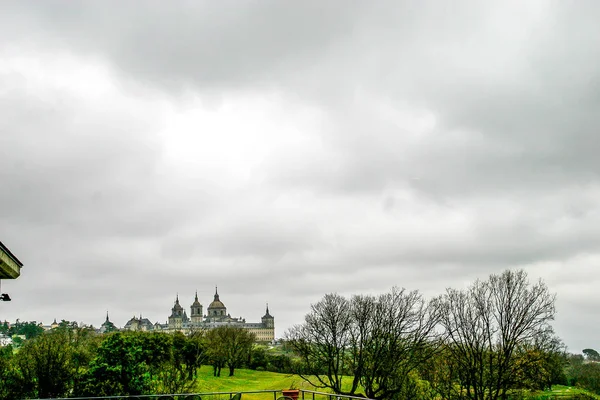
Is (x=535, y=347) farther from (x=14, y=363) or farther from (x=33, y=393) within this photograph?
(x=14, y=363)

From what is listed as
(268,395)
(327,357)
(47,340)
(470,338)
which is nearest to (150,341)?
(47,340)

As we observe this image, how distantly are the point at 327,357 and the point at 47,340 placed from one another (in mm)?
23348

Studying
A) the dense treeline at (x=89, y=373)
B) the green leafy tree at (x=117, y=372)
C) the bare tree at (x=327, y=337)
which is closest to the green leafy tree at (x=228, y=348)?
the bare tree at (x=327, y=337)

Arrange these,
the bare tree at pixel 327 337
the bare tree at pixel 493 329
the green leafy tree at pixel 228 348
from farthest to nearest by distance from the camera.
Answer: the green leafy tree at pixel 228 348, the bare tree at pixel 327 337, the bare tree at pixel 493 329

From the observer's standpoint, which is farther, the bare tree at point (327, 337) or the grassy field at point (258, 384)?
the grassy field at point (258, 384)

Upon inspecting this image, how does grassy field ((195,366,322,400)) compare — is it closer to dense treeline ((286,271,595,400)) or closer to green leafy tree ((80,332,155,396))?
dense treeline ((286,271,595,400))

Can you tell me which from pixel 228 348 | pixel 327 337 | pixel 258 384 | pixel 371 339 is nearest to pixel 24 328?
pixel 228 348

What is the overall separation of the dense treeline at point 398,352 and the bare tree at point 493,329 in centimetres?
8

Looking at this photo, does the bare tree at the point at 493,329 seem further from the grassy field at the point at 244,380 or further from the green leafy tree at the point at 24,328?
the green leafy tree at the point at 24,328

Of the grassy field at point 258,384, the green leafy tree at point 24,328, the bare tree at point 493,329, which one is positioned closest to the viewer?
the bare tree at point 493,329

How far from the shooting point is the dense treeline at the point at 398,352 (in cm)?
3725

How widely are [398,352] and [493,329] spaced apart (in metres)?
7.52

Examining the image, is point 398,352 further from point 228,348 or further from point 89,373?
point 228,348

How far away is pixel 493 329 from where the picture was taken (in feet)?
128
